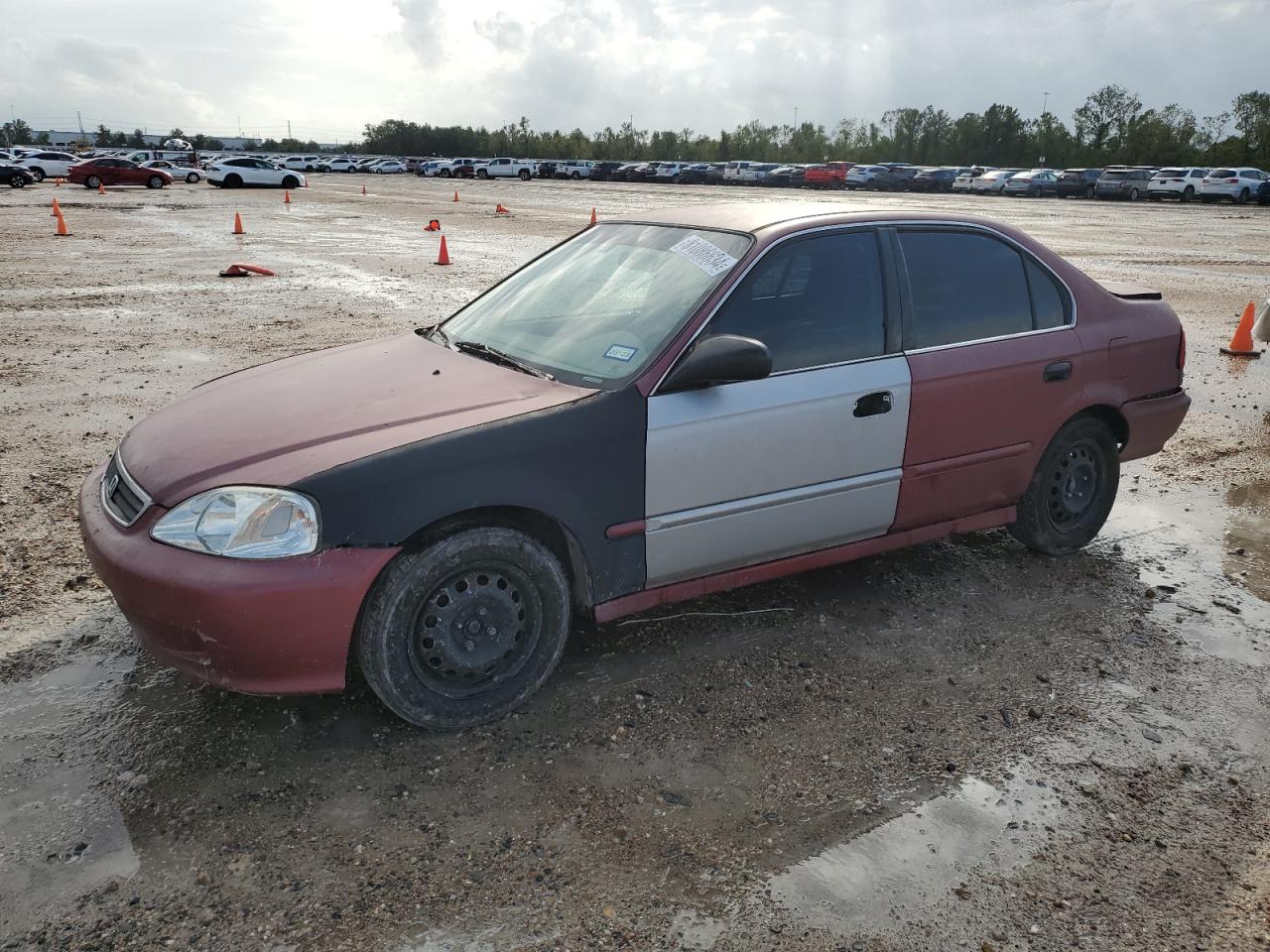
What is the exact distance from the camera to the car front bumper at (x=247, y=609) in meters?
2.81

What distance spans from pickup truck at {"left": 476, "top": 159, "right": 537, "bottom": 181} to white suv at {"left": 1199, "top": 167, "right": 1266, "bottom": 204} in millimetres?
41626

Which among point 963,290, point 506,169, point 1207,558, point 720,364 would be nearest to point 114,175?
point 506,169

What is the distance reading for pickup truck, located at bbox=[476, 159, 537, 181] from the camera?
66500mm

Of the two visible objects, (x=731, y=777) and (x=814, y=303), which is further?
(x=814, y=303)

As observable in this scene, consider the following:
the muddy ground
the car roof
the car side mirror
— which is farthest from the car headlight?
the car roof

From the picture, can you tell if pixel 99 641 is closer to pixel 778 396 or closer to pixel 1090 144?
pixel 778 396

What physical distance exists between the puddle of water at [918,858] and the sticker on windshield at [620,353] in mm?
1774

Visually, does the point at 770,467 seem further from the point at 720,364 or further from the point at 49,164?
the point at 49,164

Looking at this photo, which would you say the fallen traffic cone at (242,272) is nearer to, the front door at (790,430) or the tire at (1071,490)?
the front door at (790,430)

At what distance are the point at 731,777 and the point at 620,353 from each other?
153 cm

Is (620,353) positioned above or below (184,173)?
above

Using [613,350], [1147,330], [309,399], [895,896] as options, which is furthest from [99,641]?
[1147,330]

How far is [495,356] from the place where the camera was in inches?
150

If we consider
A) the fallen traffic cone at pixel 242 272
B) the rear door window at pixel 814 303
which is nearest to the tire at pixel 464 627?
the rear door window at pixel 814 303
